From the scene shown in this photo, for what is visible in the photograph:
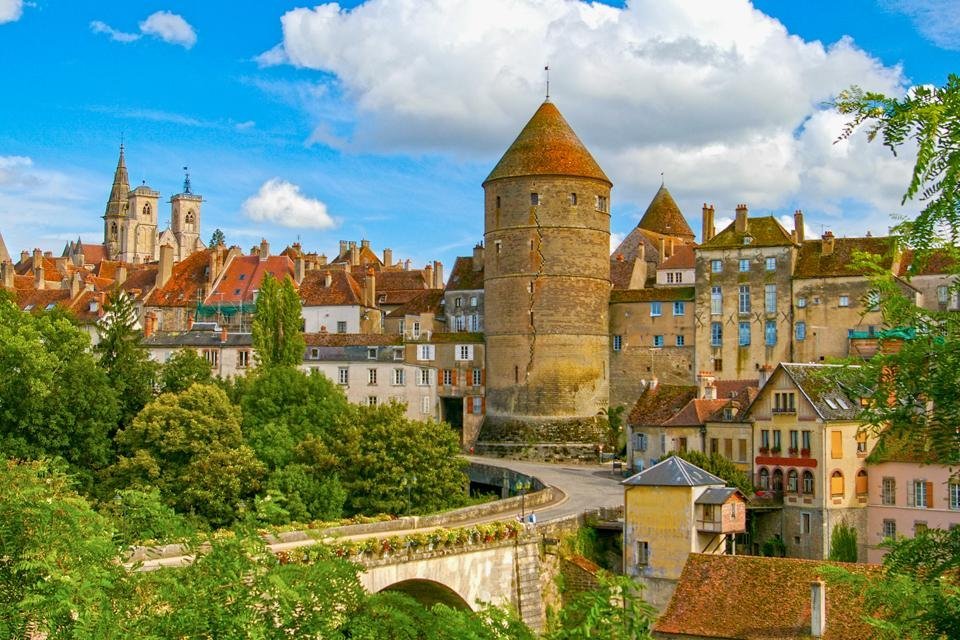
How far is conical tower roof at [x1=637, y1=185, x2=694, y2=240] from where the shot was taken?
71562mm

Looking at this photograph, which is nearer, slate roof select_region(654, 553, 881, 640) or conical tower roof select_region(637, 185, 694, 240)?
slate roof select_region(654, 553, 881, 640)

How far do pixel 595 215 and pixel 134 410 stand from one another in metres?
21.1

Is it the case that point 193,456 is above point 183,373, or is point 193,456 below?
below

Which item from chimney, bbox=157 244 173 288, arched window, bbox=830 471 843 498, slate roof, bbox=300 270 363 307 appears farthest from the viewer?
chimney, bbox=157 244 173 288

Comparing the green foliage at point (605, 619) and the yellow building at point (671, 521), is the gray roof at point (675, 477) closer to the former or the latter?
the yellow building at point (671, 521)

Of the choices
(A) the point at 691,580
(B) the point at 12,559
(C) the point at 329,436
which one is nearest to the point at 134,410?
(C) the point at 329,436

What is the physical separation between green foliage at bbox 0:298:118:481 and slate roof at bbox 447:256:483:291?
1933cm

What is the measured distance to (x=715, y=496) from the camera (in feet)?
111

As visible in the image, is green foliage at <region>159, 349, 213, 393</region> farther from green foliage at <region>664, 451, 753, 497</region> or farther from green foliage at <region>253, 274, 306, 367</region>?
green foliage at <region>664, 451, 753, 497</region>

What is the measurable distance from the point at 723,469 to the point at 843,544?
4186 mm

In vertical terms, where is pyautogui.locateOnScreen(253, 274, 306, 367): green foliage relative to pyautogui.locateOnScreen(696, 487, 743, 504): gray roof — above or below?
above

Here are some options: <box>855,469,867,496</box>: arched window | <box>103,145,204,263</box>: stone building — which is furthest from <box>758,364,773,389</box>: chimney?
<box>103,145,204,263</box>: stone building

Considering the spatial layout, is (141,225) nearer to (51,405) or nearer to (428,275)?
(428,275)

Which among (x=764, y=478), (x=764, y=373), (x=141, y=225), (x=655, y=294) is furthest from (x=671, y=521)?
(x=141, y=225)
